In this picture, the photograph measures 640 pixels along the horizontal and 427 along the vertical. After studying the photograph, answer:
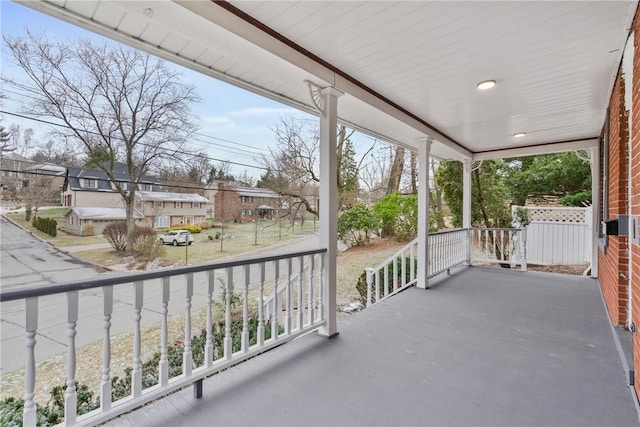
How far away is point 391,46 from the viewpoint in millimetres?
2432

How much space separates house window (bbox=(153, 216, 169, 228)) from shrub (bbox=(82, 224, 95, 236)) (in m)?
0.39

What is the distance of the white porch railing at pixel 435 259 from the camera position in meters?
5.00

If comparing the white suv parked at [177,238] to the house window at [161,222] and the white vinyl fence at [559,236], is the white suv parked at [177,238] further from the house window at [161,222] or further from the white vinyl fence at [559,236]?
the white vinyl fence at [559,236]

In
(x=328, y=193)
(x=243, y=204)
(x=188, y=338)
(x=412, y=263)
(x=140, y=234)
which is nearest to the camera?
(x=188, y=338)

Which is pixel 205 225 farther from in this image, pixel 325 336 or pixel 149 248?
pixel 325 336

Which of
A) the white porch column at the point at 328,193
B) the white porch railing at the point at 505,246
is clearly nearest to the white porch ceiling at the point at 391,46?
the white porch column at the point at 328,193

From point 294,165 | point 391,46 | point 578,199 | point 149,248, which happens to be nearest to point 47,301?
point 149,248

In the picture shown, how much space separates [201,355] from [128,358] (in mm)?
633

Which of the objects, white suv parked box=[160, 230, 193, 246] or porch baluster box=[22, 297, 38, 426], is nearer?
porch baluster box=[22, 297, 38, 426]

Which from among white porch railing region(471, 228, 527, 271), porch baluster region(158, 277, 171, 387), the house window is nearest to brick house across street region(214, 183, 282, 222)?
the house window

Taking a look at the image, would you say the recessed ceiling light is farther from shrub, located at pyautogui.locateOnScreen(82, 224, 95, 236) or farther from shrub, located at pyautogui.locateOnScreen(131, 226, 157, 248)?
shrub, located at pyautogui.locateOnScreen(82, 224, 95, 236)

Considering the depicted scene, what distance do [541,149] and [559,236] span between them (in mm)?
2093

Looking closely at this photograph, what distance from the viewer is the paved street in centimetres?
178

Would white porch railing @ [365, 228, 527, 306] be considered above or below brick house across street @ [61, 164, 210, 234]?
below
